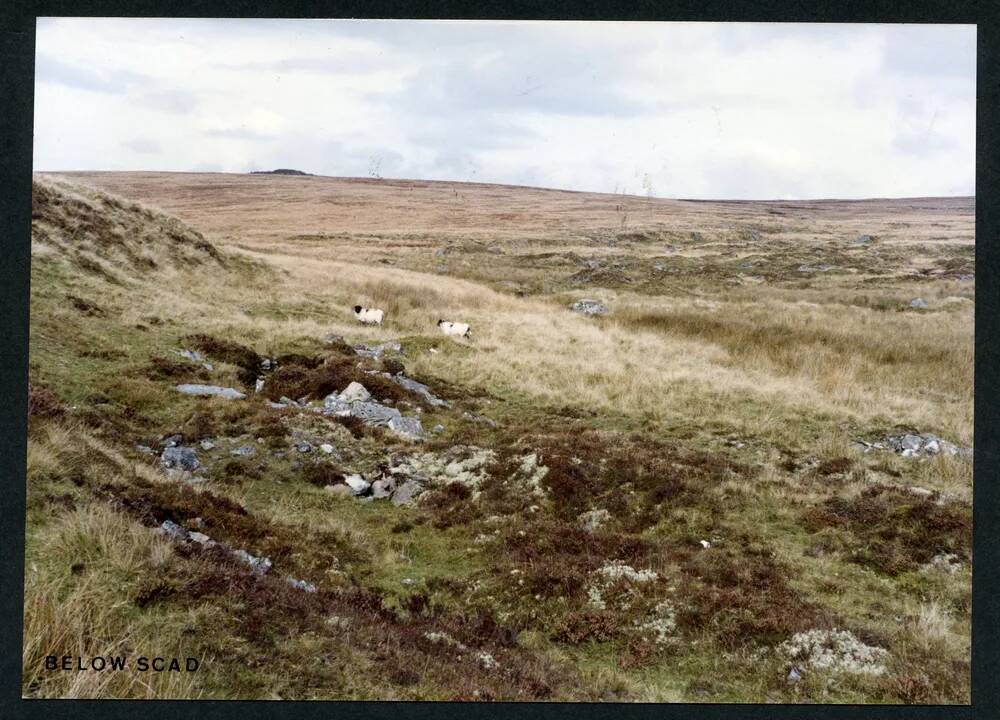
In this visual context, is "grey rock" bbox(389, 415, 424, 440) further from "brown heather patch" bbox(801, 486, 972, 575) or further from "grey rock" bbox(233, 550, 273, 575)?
"brown heather patch" bbox(801, 486, 972, 575)

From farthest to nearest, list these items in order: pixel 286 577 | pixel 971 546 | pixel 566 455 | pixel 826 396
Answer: pixel 826 396, pixel 566 455, pixel 971 546, pixel 286 577

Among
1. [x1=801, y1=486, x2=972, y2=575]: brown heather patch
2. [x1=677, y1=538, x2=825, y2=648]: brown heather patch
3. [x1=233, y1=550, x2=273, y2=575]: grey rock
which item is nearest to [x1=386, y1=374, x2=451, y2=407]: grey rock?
[x1=233, y1=550, x2=273, y2=575]: grey rock

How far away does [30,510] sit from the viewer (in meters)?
6.84

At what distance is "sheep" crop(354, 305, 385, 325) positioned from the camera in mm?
19000

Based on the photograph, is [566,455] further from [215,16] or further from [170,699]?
[215,16]

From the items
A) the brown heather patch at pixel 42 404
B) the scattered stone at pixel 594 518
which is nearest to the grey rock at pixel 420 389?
the scattered stone at pixel 594 518

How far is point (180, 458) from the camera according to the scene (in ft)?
32.2

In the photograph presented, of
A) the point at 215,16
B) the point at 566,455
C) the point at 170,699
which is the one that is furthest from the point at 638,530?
the point at 215,16

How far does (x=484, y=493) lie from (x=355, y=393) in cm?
435

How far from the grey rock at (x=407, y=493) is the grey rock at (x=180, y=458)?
3288mm

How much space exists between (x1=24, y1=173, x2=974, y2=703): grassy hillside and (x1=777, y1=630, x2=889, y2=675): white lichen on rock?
3cm

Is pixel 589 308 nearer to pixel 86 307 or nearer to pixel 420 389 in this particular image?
pixel 420 389

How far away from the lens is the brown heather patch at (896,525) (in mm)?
8281

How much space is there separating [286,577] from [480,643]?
2.56 m
